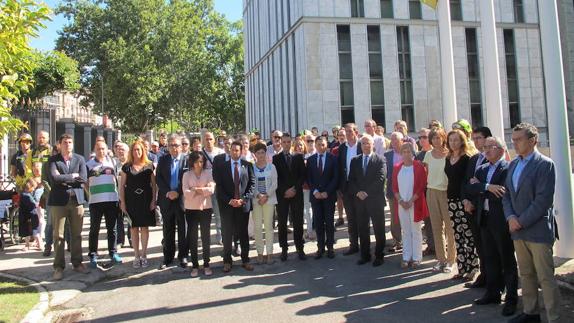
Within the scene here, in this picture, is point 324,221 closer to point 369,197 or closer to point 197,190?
point 369,197

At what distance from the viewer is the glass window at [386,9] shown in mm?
29172

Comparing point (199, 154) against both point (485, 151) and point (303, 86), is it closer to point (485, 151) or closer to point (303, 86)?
point (485, 151)

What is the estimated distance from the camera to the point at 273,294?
6449mm

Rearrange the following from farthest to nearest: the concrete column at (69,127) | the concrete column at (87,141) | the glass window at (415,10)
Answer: the glass window at (415,10) < the concrete column at (87,141) < the concrete column at (69,127)

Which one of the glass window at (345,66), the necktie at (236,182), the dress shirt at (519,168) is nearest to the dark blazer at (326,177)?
the necktie at (236,182)

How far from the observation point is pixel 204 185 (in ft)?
25.4

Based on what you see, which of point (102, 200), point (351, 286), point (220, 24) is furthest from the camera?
point (220, 24)

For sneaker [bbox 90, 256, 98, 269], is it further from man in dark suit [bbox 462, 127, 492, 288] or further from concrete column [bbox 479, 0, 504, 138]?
concrete column [bbox 479, 0, 504, 138]

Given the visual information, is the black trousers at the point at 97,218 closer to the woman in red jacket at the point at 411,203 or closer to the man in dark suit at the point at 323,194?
the man in dark suit at the point at 323,194

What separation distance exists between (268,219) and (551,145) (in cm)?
439

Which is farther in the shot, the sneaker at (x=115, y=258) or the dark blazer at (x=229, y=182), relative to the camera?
the sneaker at (x=115, y=258)

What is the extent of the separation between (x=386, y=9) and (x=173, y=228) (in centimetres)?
Result: 2490

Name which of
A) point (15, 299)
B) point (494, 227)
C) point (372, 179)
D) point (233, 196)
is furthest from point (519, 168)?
point (15, 299)

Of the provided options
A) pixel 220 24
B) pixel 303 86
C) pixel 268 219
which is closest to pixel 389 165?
pixel 268 219
